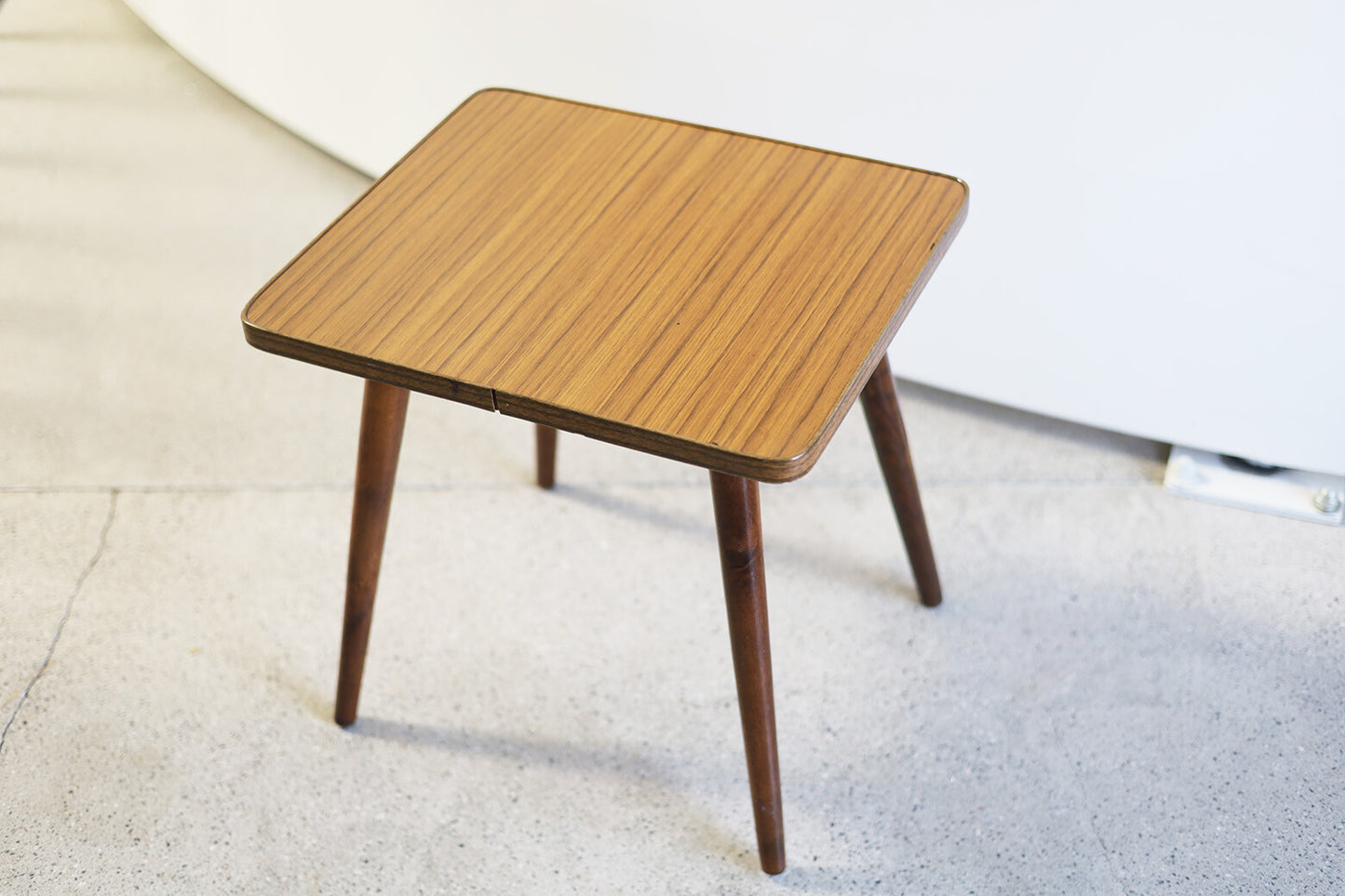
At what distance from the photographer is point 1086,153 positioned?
130cm

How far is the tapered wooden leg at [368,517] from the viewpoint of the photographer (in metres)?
0.99

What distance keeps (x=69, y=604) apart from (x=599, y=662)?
1.91ft

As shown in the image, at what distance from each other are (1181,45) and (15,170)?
5.85 feet

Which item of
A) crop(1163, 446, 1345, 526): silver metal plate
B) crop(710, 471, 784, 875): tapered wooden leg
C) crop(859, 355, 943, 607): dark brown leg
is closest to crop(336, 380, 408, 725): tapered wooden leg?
crop(710, 471, 784, 875): tapered wooden leg

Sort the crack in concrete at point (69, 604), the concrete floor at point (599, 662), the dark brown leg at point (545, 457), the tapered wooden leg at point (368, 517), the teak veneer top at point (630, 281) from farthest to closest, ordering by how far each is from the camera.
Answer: the dark brown leg at point (545, 457) → the crack in concrete at point (69, 604) → the concrete floor at point (599, 662) → the tapered wooden leg at point (368, 517) → the teak veneer top at point (630, 281)

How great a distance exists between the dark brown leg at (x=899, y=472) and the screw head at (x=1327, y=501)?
48 cm

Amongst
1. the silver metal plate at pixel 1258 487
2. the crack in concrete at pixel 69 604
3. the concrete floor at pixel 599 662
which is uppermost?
the silver metal plate at pixel 1258 487

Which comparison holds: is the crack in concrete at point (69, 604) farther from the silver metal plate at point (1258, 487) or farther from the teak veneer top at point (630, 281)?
the silver metal plate at point (1258, 487)

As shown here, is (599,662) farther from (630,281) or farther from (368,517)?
(630,281)

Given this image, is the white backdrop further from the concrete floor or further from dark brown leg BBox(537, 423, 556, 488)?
dark brown leg BBox(537, 423, 556, 488)

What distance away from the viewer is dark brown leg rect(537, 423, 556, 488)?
1.39 m

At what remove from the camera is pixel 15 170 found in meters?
2.00

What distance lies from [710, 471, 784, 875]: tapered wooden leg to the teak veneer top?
0.09 meters

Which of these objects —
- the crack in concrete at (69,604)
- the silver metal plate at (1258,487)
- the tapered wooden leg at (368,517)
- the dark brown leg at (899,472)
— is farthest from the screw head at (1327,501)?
the crack in concrete at (69,604)
